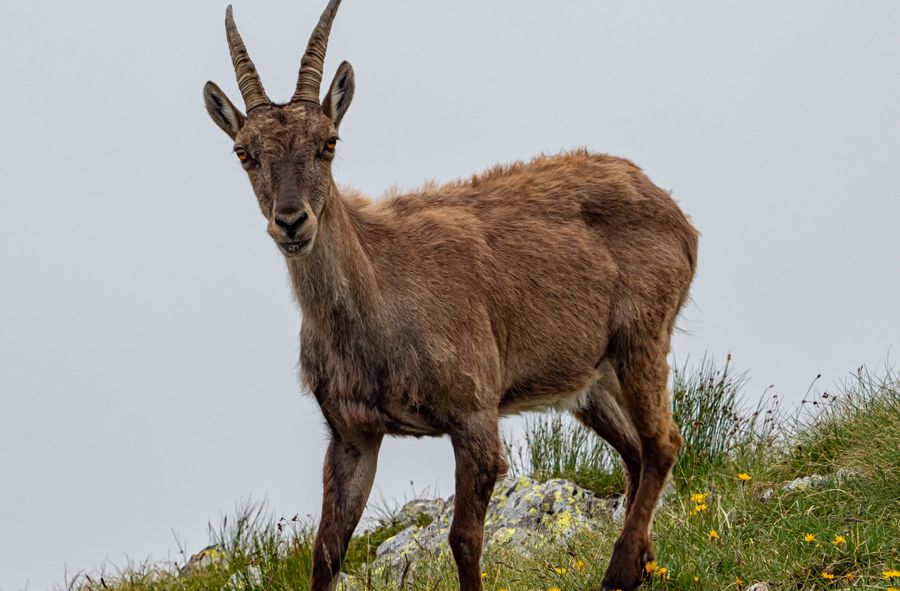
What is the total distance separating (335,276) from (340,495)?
1.19 meters

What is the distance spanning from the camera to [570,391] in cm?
721

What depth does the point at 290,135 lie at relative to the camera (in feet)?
19.6

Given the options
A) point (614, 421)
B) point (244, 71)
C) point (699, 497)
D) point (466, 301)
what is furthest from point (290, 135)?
A: point (614, 421)

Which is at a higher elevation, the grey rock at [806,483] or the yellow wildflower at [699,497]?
the grey rock at [806,483]

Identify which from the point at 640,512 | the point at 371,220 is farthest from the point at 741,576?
the point at 371,220

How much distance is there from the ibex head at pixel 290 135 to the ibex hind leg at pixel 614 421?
8.44ft

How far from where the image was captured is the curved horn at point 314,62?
6270 mm

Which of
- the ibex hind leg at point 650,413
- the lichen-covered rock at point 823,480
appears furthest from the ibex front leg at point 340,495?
the lichen-covered rock at point 823,480

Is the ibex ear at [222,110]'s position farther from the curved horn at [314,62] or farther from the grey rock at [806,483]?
the grey rock at [806,483]

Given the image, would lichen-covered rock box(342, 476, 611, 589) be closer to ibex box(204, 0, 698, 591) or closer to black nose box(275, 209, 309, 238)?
ibex box(204, 0, 698, 591)

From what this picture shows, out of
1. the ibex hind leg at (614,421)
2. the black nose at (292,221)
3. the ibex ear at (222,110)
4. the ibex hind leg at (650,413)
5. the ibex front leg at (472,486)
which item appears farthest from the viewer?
the ibex hind leg at (614,421)

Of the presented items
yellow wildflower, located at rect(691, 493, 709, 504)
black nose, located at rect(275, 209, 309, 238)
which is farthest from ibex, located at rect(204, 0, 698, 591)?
yellow wildflower, located at rect(691, 493, 709, 504)

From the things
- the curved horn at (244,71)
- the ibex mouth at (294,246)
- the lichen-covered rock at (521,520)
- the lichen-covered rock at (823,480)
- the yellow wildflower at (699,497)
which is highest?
the curved horn at (244,71)

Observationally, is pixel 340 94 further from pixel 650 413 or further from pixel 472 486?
pixel 650 413
